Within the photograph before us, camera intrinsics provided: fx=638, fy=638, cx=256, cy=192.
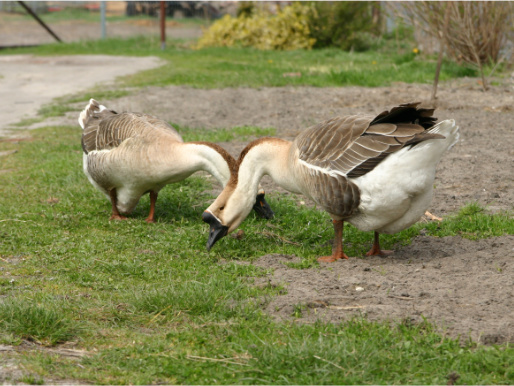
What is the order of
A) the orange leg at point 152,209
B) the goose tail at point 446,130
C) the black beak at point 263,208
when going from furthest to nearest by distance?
the orange leg at point 152,209 < the black beak at point 263,208 < the goose tail at point 446,130

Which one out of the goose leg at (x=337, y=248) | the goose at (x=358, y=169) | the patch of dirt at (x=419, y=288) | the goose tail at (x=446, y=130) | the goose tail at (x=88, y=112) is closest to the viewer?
the patch of dirt at (x=419, y=288)

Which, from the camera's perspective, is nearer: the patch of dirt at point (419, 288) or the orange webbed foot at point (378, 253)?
the patch of dirt at point (419, 288)

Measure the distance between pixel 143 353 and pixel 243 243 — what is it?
214cm

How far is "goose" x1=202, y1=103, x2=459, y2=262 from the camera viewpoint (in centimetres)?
445

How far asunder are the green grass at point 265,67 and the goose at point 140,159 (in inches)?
294

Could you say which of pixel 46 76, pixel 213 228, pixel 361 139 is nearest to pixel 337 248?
pixel 361 139

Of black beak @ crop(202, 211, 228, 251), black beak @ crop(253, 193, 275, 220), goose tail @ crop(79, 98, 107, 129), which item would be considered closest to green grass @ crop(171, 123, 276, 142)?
goose tail @ crop(79, 98, 107, 129)

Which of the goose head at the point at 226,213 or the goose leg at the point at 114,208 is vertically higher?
the goose head at the point at 226,213

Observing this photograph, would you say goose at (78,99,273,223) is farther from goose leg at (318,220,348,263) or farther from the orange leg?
goose leg at (318,220,348,263)

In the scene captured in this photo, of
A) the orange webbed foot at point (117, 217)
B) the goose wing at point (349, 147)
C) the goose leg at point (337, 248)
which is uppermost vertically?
the goose wing at point (349, 147)

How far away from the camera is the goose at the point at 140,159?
18.7 ft

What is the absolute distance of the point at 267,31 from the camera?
69.9ft

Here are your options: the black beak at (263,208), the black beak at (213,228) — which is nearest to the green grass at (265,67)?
the black beak at (263,208)

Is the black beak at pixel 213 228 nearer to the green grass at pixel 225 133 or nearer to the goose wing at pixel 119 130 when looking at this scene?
the goose wing at pixel 119 130
